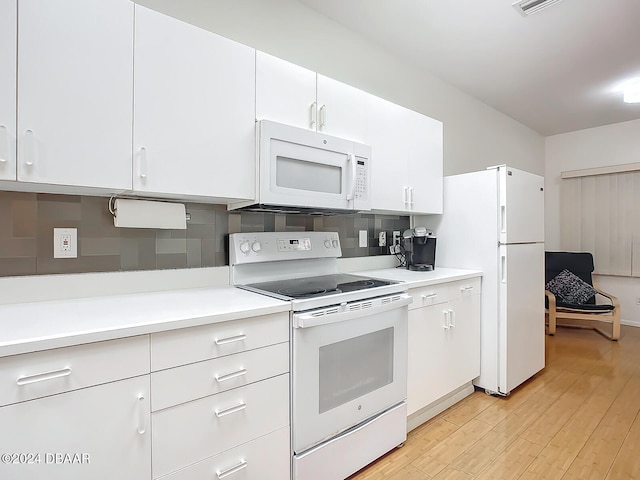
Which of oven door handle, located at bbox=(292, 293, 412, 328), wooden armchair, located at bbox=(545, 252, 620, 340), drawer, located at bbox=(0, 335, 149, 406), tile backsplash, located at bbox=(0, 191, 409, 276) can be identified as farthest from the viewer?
wooden armchair, located at bbox=(545, 252, 620, 340)

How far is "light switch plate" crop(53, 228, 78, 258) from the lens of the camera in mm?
1452

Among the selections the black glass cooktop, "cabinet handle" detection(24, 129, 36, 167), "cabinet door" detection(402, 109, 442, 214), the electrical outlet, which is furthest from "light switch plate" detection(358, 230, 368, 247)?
"cabinet handle" detection(24, 129, 36, 167)

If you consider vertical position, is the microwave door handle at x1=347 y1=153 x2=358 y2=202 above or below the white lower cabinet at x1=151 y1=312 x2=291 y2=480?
above

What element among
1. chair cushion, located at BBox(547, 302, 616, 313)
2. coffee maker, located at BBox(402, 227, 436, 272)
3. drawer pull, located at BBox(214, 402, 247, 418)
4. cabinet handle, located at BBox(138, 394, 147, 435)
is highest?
coffee maker, located at BBox(402, 227, 436, 272)

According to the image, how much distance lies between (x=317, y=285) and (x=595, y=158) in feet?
16.8

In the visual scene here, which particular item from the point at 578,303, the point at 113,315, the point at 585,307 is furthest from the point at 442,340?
the point at 578,303

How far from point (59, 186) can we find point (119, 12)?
0.70 m

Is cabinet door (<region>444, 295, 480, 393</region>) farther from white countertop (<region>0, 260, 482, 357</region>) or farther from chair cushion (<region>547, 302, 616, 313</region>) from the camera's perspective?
chair cushion (<region>547, 302, 616, 313</region>)

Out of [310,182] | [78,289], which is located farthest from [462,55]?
[78,289]

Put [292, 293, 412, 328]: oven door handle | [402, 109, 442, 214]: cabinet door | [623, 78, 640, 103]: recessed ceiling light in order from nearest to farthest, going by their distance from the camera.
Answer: [292, 293, 412, 328]: oven door handle → [402, 109, 442, 214]: cabinet door → [623, 78, 640, 103]: recessed ceiling light

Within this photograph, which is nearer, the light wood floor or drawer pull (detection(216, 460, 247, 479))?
drawer pull (detection(216, 460, 247, 479))

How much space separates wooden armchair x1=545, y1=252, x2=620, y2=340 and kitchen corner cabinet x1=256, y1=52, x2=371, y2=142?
11.6 ft

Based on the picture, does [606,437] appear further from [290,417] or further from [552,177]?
[552,177]

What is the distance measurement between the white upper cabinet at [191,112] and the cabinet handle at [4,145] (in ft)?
1.23
